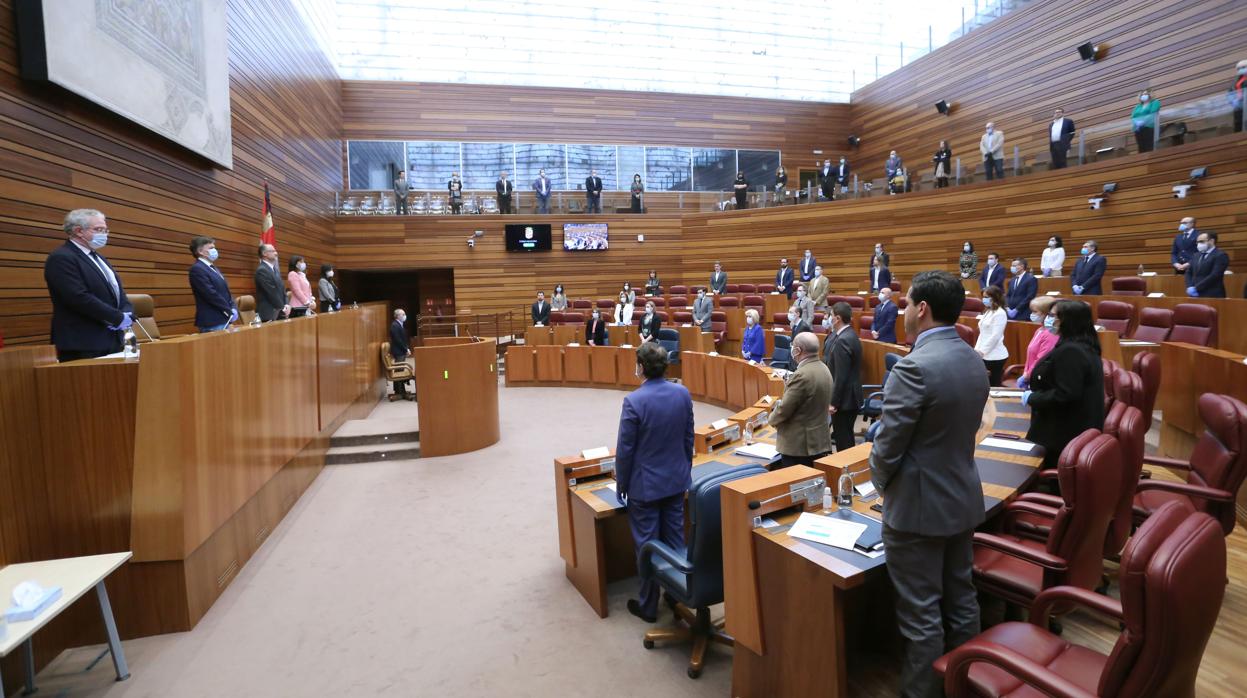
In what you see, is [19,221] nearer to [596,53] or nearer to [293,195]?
[293,195]

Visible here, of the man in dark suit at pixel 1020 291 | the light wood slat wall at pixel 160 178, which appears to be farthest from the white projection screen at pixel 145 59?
the man in dark suit at pixel 1020 291

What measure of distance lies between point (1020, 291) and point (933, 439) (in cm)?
713

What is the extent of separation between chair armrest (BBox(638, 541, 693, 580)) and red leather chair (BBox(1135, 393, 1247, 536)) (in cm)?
202

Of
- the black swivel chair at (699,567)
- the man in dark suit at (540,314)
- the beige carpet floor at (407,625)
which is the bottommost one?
the beige carpet floor at (407,625)

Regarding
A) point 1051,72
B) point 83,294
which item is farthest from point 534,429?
point 1051,72

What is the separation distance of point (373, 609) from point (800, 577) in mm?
2502

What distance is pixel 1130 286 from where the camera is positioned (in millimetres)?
8188

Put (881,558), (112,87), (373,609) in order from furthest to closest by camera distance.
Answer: (112,87) < (373,609) < (881,558)

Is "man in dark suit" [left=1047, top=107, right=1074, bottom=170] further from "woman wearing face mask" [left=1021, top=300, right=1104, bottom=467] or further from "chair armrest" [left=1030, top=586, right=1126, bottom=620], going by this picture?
"chair armrest" [left=1030, top=586, right=1126, bottom=620]

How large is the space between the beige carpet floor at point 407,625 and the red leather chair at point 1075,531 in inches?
47.9

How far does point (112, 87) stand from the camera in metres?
5.21

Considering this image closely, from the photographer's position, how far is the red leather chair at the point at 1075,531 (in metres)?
2.08

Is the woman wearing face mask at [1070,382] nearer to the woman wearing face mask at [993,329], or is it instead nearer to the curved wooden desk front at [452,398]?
the woman wearing face mask at [993,329]

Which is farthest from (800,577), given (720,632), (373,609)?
(373,609)
